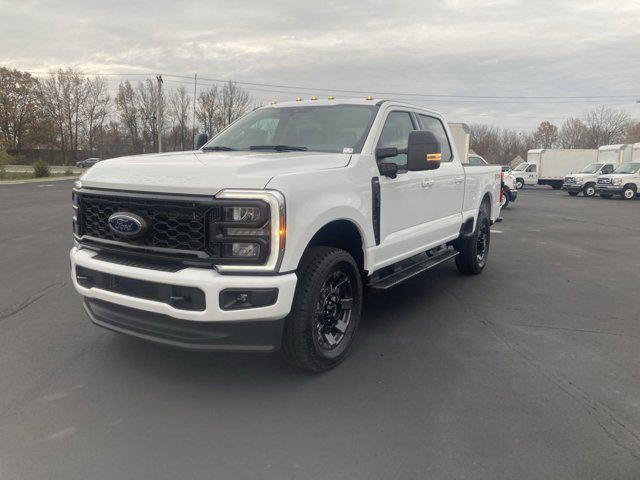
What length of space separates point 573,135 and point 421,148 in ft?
332

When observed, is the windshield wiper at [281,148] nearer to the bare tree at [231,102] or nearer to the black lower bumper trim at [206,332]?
the black lower bumper trim at [206,332]

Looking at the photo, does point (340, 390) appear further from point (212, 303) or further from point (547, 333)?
point (547, 333)

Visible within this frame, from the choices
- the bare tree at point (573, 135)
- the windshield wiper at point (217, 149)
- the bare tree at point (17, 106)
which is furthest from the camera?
the bare tree at point (573, 135)

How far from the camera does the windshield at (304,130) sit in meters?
4.55

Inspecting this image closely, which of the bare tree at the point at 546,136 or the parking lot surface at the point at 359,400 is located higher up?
the bare tree at the point at 546,136

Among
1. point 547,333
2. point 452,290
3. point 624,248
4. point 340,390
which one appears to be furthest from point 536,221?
point 340,390

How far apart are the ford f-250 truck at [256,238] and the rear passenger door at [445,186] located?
A: 2.60 feet

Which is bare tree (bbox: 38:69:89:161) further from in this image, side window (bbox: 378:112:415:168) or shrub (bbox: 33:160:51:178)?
side window (bbox: 378:112:415:168)

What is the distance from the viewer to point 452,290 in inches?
250

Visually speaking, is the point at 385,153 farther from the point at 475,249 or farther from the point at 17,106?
the point at 17,106

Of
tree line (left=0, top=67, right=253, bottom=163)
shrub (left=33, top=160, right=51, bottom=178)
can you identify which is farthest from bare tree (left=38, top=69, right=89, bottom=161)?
shrub (left=33, top=160, right=51, bottom=178)

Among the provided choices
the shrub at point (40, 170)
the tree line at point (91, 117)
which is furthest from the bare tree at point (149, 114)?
the shrub at point (40, 170)

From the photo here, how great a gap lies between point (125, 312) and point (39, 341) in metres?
1.46

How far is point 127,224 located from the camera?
340 centimetres
